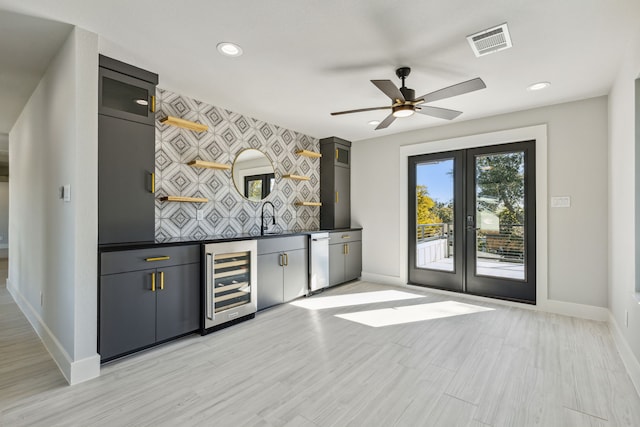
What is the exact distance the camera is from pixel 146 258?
2625 millimetres

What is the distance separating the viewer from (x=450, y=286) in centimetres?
457

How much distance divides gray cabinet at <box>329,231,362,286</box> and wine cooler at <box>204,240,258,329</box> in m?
1.59

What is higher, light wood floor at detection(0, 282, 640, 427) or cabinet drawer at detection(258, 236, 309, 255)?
cabinet drawer at detection(258, 236, 309, 255)

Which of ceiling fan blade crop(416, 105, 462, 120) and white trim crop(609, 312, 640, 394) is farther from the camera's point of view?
ceiling fan blade crop(416, 105, 462, 120)

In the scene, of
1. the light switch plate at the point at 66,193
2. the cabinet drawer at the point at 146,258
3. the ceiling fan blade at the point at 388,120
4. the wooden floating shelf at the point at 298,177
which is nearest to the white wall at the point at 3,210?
the wooden floating shelf at the point at 298,177

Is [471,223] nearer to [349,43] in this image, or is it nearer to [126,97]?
[349,43]

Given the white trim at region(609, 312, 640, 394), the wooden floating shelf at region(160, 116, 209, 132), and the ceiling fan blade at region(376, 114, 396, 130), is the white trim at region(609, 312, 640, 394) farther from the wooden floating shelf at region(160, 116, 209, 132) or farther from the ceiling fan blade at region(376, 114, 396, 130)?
the wooden floating shelf at region(160, 116, 209, 132)

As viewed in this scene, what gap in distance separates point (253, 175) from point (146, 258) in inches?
79.2

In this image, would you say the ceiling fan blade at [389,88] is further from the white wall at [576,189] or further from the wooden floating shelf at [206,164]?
the wooden floating shelf at [206,164]

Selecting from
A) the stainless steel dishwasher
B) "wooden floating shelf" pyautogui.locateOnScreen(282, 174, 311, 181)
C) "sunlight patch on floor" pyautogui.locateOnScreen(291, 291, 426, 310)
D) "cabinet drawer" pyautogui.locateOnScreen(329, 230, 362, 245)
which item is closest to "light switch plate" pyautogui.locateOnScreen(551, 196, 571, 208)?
"sunlight patch on floor" pyautogui.locateOnScreen(291, 291, 426, 310)

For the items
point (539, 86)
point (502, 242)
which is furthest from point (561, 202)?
point (539, 86)

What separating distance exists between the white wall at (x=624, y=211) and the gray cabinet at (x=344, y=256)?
3.20 meters

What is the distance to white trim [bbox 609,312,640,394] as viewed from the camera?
2.15 meters

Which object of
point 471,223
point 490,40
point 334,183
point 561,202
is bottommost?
point 471,223
